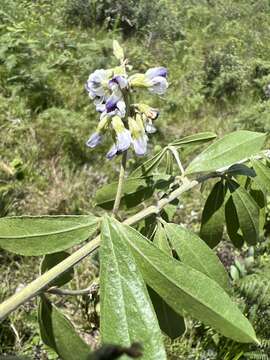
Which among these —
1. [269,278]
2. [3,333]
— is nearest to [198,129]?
[269,278]

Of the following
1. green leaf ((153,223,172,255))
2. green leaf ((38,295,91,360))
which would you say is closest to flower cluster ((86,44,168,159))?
green leaf ((153,223,172,255))

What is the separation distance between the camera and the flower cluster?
0.62 metres

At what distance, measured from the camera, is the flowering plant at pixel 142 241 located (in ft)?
1.55

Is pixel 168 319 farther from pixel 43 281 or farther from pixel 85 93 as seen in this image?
pixel 85 93

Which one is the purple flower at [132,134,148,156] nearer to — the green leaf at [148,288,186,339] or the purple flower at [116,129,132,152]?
the purple flower at [116,129,132,152]

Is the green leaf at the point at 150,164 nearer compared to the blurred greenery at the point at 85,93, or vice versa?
the green leaf at the point at 150,164

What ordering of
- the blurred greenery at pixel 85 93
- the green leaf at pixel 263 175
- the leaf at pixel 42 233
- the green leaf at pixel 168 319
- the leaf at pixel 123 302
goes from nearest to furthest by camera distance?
the leaf at pixel 123 302
the leaf at pixel 42 233
the green leaf at pixel 168 319
the green leaf at pixel 263 175
the blurred greenery at pixel 85 93

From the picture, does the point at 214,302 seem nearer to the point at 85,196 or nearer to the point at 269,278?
the point at 269,278

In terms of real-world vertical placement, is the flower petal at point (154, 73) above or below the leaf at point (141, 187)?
above

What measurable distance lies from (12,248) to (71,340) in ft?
0.41

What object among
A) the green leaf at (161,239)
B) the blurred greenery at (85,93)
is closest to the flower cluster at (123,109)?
the green leaf at (161,239)

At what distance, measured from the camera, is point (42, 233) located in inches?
22.1

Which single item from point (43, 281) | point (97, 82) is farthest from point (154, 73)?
point (43, 281)

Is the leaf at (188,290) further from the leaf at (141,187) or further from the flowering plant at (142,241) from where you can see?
the leaf at (141,187)
